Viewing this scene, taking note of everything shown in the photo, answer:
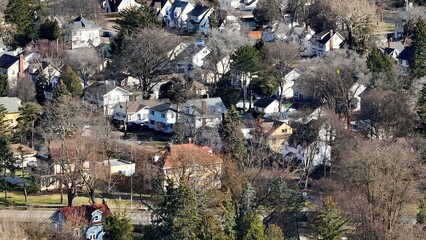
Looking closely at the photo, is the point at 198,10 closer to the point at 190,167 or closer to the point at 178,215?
the point at 190,167

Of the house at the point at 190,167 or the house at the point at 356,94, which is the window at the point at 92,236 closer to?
the house at the point at 190,167

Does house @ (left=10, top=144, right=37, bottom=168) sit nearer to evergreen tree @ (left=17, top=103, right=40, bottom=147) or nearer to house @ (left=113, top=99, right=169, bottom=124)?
evergreen tree @ (left=17, top=103, right=40, bottom=147)

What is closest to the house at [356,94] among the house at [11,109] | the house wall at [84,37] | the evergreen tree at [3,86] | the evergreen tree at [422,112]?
the evergreen tree at [422,112]

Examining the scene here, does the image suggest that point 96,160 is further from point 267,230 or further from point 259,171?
point 267,230

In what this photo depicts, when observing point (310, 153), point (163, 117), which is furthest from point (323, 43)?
point (310, 153)

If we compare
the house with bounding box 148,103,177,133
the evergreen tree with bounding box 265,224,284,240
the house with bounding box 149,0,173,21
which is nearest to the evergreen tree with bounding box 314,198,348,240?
the evergreen tree with bounding box 265,224,284,240
